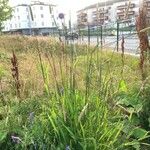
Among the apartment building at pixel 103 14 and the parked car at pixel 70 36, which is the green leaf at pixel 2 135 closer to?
the parked car at pixel 70 36

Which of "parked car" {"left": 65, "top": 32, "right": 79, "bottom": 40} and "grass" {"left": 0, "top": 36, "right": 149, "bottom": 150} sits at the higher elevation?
"parked car" {"left": 65, "top": 32, "right": 79, "bottom": 40}

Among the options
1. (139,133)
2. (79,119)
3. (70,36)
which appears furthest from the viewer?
(70,36)

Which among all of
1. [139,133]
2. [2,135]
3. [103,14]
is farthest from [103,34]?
[2,135]

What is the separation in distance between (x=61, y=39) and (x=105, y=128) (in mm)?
893

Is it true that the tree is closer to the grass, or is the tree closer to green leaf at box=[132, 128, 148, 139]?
the grass

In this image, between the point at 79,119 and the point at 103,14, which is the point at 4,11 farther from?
the point at 79,119


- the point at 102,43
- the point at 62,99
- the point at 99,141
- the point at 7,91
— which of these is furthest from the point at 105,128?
the point at 7,91

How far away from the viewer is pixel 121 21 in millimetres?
3625

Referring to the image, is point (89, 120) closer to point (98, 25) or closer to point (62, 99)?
point (62, 99)

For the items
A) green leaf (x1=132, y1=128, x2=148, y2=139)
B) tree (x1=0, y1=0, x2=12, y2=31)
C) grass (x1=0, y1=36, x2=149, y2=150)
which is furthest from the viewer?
tree (x1=0, y1=0, x2=12, y2=31)

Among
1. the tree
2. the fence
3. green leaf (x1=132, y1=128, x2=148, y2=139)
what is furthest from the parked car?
the tree

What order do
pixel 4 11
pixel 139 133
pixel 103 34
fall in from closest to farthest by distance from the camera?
1. pixel 139 133
2. pixel 103 34
3. pixel 4 11

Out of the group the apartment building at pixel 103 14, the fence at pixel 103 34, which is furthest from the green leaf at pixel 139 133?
the apartment building at pixel 103 14

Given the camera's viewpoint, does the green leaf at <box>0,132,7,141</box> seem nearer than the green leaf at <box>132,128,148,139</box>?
Yes
